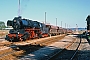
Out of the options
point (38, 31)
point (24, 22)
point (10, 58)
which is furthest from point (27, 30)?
point (10, 58)

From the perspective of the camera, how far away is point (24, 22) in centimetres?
2862

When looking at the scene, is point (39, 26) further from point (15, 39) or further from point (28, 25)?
point (15, 39)

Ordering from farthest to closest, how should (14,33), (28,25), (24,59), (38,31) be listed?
(38,31) < (28,25) < (14,33) < (24,59)

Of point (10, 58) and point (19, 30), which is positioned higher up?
point (19, 30)

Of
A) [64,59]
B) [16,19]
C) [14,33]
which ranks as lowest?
[64,59]

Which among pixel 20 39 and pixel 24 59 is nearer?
pixel 24 59

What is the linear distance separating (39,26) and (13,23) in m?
8.79

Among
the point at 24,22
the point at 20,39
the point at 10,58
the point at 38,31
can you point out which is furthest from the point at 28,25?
the point at 10,58

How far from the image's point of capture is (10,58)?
13523 mm

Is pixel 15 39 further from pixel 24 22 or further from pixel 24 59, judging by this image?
pixel 24 59

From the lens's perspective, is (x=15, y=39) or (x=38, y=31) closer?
(x=15, y=39)

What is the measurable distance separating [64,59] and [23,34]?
14.6 meters

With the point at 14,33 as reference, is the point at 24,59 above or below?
below

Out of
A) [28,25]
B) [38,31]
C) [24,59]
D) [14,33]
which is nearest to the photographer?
[24,59]
